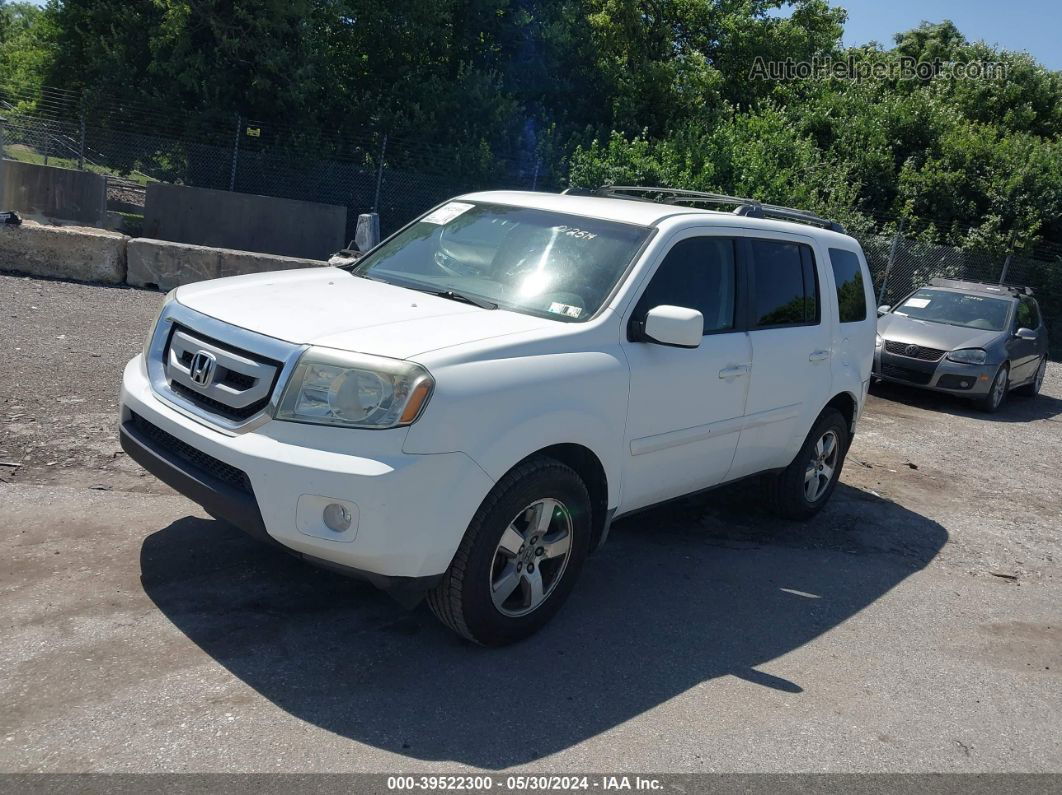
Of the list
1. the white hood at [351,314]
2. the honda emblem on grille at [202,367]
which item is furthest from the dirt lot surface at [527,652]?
the white hood at [351,314]

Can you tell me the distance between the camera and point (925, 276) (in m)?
20.8

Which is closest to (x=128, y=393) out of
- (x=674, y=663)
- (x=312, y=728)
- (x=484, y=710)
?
(x=312, y=728)

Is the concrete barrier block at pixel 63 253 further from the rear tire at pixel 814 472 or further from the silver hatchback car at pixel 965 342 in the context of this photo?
the silver hatchback car at pixel 965 342

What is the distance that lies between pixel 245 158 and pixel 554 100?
7.88m

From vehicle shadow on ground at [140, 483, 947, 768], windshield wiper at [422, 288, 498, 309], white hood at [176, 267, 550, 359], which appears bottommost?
vehicle shadow on ground at [140, 483, 947, 768]

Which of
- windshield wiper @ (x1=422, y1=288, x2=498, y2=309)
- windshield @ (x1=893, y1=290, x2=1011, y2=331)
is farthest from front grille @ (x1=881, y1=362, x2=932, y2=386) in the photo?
windshield wiper @ (x1=422, y1=288, x2=498, y2=309)

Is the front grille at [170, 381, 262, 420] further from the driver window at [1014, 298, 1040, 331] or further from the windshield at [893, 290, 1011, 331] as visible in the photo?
the driver window at [1014, 298, 1040, 331]

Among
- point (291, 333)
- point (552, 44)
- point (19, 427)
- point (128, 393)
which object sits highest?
point (552, 44)

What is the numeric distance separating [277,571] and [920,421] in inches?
341

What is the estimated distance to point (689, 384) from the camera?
15.4ft

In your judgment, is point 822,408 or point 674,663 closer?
point 674,663

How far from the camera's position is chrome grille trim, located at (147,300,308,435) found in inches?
144

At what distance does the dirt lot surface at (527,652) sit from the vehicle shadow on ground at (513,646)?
0.01m

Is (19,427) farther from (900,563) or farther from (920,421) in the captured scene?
(920,421)
